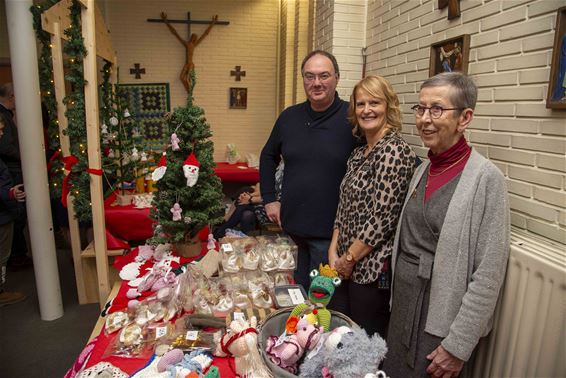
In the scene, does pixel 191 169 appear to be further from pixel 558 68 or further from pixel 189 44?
pixel 189 44

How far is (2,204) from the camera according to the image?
3.22 m

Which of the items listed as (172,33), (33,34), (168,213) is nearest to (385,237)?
(168,213)

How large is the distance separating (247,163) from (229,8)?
98.1 inches

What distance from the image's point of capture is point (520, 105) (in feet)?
5.58

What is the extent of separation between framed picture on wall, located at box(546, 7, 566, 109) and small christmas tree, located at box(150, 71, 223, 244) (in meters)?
1.90

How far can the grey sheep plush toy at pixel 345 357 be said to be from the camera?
A: 3.79 feet

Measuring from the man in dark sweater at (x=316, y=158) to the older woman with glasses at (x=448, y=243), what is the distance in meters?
0.58

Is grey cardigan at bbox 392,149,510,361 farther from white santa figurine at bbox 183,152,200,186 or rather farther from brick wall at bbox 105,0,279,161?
brick wall at bbox 105,0,279,161

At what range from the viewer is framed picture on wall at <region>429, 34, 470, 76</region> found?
2072 millimetres

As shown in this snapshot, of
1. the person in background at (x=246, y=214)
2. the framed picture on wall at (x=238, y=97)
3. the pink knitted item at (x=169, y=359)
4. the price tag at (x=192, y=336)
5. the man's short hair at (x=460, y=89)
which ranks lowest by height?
the person in background at (x=246, y=214)

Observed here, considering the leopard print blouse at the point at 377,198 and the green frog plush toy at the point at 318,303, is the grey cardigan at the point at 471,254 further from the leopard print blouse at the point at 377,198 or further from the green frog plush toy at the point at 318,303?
the green frog plush toy at the point at 318,303

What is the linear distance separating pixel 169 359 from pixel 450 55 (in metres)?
2.07

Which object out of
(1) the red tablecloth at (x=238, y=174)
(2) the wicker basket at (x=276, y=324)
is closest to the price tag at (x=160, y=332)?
(2) the wicker basket at (x=276, y=324)

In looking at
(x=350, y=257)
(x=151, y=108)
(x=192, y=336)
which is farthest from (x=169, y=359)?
(x=151, y=108)
